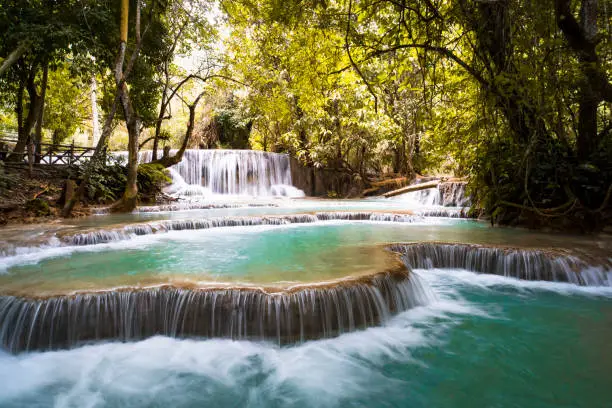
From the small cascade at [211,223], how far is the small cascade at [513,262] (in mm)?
4090

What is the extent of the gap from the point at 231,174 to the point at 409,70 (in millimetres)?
16024

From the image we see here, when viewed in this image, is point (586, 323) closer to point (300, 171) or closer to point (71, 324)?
point (71, 324)

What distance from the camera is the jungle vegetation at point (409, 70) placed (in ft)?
16.7

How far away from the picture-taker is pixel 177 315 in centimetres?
367

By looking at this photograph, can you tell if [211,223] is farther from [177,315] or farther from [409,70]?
[409,70]

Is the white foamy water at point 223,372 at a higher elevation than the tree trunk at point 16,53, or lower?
lower

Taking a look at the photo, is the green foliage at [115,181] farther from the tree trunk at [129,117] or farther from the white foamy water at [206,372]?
the white foamy water at [206,372]

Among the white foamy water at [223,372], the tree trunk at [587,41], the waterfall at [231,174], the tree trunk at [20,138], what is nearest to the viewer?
the white foamy water at [223,372]

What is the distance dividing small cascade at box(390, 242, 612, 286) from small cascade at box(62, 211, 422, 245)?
13.4 ft

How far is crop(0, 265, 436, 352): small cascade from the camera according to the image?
11.5ft

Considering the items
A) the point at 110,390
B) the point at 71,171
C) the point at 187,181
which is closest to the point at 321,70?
the point at 110,390

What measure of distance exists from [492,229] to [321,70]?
534cm

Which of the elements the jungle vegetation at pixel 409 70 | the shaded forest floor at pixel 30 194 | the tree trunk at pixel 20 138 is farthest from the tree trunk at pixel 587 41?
the tree trunk at pixel 20 138

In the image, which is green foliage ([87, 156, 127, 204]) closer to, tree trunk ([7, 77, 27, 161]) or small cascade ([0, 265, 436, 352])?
tree trunk ([7, 77, 27, 161])
